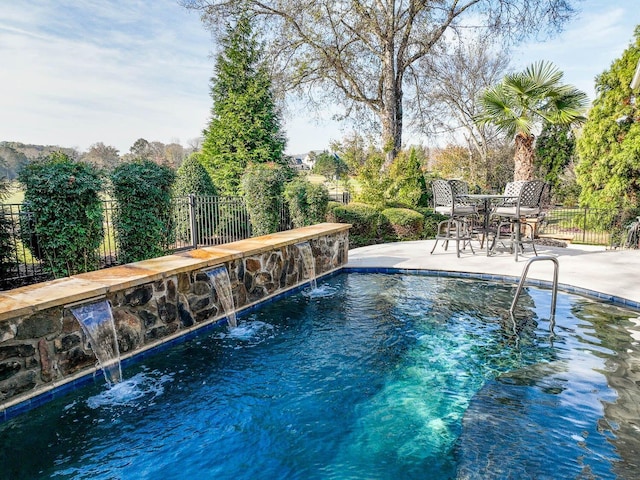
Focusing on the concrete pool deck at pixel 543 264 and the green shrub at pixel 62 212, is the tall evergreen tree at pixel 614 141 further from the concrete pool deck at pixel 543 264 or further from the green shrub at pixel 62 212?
the green shrub at pixel 62 212

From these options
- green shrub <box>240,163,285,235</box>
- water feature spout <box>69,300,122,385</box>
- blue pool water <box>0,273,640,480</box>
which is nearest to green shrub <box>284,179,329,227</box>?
green shrub <box>240,163,285,235</box>

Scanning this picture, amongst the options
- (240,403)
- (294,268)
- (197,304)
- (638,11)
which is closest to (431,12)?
(638,11)

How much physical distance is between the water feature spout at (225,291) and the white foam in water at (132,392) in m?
1.18

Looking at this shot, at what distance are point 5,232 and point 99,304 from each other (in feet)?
Answer: 9.44

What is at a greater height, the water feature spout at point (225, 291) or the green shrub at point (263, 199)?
the green shrub at point (263, 199)

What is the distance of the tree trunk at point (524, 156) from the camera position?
9.84 m

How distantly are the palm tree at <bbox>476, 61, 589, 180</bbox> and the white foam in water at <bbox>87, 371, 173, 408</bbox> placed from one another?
30.6 ft

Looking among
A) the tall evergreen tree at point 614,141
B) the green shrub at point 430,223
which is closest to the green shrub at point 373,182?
the green shrub at point 430,223

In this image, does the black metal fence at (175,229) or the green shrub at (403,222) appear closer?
the black metal fence at (175,229)

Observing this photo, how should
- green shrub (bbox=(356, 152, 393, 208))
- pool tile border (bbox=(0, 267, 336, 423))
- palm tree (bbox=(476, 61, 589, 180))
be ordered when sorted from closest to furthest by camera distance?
pool tile border (bbox=(0, 267, 336, 423)) → palm tree (bbox=(476, 61, 589, 180)) → green shrub (bbox=(356, 152, 393, 208))

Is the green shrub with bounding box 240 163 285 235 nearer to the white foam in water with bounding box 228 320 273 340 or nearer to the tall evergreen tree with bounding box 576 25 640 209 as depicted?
the white foam in water with bounding box 228 320 273 340

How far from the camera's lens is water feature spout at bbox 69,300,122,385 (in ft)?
9.85

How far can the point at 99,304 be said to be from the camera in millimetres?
3123

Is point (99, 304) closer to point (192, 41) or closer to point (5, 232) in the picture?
point (5, 232)
